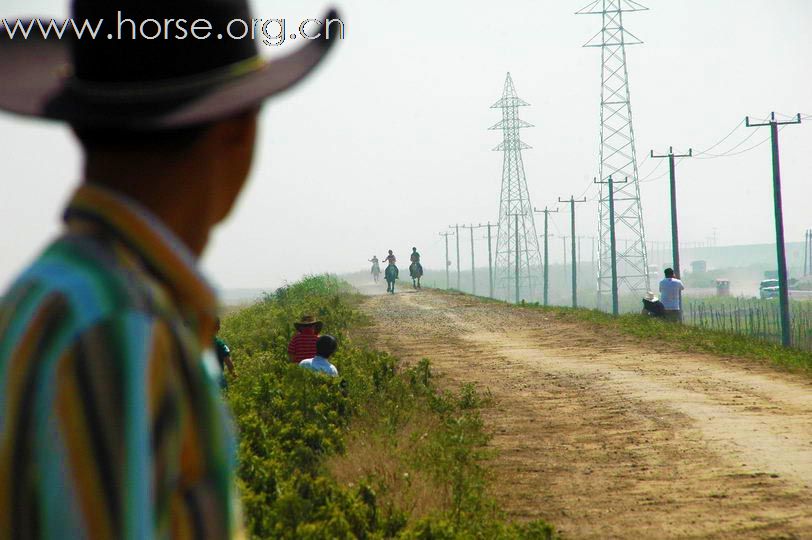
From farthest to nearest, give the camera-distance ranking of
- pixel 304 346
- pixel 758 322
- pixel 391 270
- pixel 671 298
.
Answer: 1. pixel 391 270
2. pixel 758 322
3. pixel 671 298
4. pixel 304 346

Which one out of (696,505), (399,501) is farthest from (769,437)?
(399,501)

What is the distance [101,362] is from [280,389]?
29.2 ft

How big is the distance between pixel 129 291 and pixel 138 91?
1.00ft

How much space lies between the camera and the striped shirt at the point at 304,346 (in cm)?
1209

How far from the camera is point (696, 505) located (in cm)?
734

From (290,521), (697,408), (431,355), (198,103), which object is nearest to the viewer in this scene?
(198,103)

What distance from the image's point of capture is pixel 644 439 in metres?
9.69

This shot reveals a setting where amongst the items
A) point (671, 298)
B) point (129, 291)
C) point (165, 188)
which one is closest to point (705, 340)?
point (671, 298)

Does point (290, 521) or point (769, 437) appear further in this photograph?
point (769, 437)

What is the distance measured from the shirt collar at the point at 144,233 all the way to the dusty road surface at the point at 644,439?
234 inches

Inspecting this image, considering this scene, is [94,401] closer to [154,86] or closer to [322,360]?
[154,86]

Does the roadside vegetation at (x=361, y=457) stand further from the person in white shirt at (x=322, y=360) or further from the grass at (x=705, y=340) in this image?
the grass at (x=705, y=340)

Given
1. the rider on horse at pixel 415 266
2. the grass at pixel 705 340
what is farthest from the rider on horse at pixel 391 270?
the grass at pixel 705 340

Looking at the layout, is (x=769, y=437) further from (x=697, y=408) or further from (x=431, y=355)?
(x=431, y=355)
